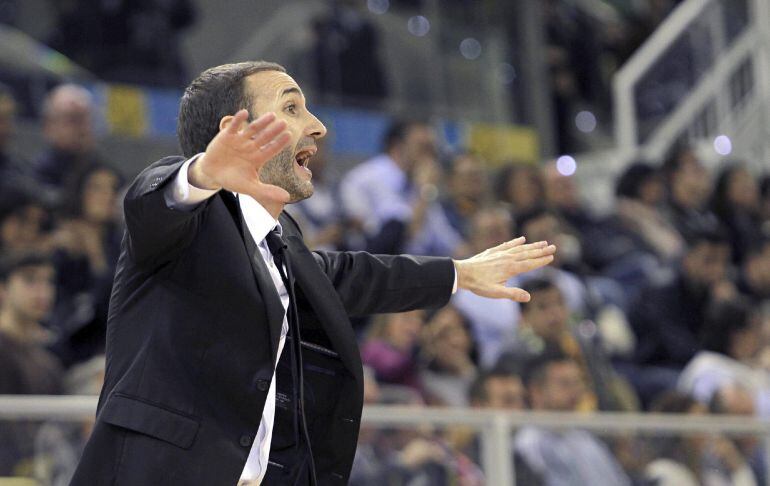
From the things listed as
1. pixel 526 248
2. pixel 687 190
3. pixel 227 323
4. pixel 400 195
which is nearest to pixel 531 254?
pixel 526 248

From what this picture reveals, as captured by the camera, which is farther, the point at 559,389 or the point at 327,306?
the point at 559,389

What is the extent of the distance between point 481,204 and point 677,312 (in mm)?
1244

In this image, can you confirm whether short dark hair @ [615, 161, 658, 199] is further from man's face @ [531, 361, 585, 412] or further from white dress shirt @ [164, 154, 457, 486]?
white dress shirt @ [164, 154, 457, 486]

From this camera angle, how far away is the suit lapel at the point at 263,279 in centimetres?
253

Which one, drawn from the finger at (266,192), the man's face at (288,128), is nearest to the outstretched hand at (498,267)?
the man's face at (288,128)

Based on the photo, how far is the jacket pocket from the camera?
2.41 m

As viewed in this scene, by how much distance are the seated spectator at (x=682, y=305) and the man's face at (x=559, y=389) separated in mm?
1090

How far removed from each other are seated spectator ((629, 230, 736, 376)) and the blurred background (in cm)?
1

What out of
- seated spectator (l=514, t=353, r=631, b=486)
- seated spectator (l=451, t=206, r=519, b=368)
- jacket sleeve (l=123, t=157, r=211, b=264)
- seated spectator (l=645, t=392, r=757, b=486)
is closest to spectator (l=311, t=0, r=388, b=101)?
seated spectator (l=451, t=206, r=519, b=368)

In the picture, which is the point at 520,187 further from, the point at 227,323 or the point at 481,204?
the point at 227,323

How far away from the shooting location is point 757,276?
828 cm

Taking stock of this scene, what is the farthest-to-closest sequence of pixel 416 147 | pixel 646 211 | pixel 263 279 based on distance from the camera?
pixel 646 211 → pixel 416 147 → pixel 263 279

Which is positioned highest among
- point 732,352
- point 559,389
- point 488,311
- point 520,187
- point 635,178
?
point 520,187

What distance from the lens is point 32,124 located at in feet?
23.2
